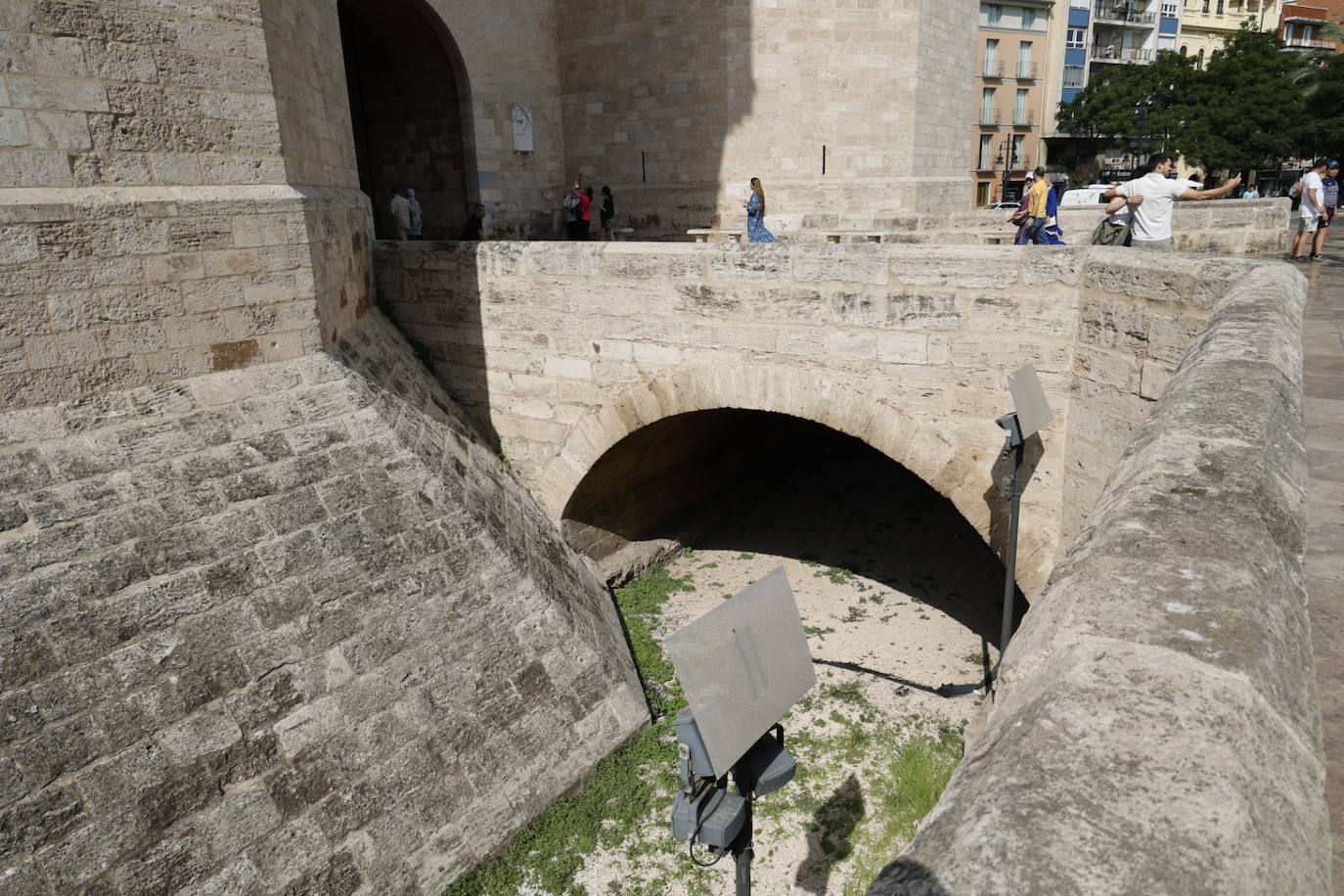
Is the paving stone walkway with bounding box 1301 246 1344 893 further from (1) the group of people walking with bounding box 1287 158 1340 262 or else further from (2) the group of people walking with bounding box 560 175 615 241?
(2) the group of people walking with bounding box 560 175 615 241

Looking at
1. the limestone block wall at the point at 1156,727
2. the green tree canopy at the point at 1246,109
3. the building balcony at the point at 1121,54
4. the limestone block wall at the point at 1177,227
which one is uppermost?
the building balcony at the point at 1121,54

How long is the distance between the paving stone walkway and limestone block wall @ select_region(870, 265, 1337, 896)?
0.67 ft

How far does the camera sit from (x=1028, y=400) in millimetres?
5004

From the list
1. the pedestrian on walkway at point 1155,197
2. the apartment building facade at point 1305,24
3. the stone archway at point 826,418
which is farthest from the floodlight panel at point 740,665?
the apartment building facade at point 1305,24

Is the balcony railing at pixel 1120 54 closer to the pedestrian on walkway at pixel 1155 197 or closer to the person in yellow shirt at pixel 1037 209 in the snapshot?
the person in yellow shirt at pixel 1037 209

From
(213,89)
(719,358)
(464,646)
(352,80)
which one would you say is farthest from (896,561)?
(352,80)

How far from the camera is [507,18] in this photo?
13.1 meters

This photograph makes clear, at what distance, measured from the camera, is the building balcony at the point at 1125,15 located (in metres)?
41.6

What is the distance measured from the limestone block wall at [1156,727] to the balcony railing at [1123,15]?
48038 mm

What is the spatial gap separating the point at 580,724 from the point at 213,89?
170 inches

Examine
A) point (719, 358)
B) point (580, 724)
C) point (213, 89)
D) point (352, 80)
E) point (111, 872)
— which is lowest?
point (580, 724)

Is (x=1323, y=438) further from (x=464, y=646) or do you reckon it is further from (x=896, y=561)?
(x=896, y=561)

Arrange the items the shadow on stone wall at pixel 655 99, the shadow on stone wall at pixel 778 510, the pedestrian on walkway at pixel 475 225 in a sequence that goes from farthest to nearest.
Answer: the shadow on stone wall at pixel 655 99
the pedestrian on walkway at pixel 475 225
the shadow on stone wall at pixel 778 510

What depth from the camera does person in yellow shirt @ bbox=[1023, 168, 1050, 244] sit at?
8859 mm
